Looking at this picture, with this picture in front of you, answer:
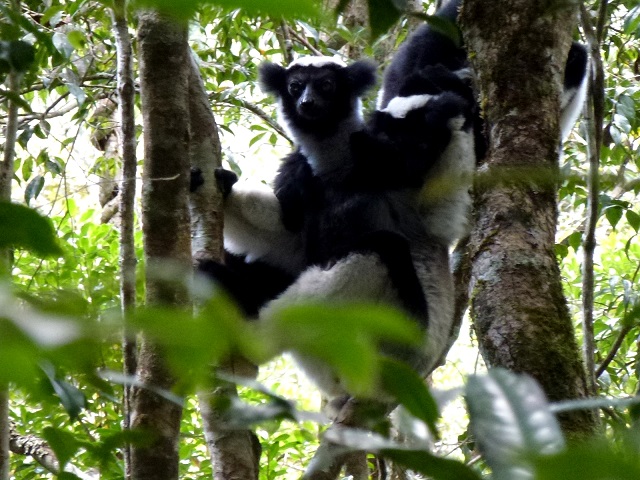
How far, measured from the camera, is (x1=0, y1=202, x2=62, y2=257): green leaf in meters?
0.50

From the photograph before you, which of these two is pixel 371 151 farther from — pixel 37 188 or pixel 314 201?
pixel 37 188

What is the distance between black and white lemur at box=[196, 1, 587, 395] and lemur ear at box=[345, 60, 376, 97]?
0.01 m

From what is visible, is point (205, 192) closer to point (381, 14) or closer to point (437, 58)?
point (381, 14)

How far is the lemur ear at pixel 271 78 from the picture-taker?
4.26 metres

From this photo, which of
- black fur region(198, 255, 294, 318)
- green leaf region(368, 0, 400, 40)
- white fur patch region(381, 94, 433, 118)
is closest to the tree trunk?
green leaf region(368, 0, 400, 40)

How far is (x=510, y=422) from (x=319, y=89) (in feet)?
12.1

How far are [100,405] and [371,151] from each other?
2.04 m

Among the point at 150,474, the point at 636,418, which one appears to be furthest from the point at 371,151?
the point at 636,418

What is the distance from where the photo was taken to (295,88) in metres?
4.17

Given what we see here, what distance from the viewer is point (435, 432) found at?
644mm

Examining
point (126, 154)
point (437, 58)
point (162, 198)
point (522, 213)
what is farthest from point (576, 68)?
point (162, 198)

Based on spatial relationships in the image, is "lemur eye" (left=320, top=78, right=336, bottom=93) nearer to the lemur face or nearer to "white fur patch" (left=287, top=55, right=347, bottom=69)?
the lemur face

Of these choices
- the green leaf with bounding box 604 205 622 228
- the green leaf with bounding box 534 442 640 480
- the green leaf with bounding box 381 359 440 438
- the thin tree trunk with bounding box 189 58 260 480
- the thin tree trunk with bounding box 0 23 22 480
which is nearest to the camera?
the green leaf with bounding box 534 442 640 480

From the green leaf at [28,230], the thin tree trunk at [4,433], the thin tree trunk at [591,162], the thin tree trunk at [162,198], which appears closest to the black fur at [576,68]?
the thin tree trunk at [591,162]
